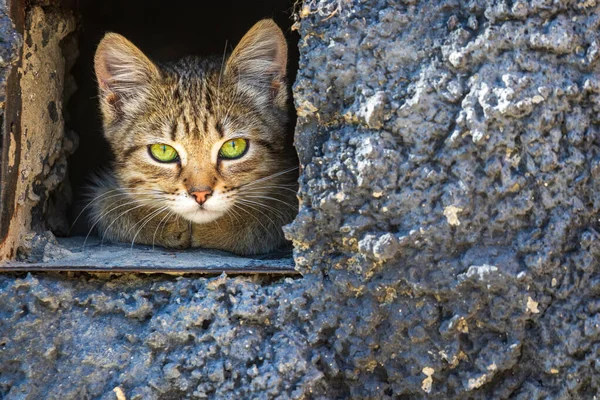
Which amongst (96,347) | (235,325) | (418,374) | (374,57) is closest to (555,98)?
(374,57)

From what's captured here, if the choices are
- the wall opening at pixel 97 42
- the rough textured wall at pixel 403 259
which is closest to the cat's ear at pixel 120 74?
the wall opening at pixel 97 42

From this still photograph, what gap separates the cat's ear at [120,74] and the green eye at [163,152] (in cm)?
25

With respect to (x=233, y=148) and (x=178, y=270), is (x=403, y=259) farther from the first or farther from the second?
(x=233, y=148)

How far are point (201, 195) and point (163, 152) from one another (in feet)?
1.06

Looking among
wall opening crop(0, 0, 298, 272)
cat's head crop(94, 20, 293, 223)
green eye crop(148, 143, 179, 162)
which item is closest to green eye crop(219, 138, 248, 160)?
cat's head crop(94, 20, 293, 223)

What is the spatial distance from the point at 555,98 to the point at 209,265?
46.3 inches

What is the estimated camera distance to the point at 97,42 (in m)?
4.00

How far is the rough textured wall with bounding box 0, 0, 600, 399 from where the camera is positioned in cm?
209

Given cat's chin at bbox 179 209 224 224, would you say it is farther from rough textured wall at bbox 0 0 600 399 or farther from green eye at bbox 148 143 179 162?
rough textured wall at bbox 0 0 600 399

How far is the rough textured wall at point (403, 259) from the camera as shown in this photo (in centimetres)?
209

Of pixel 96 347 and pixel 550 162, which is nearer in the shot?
pixel 550 162

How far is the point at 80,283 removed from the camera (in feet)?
7.92

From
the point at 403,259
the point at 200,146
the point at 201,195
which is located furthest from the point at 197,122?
the point at 403,259

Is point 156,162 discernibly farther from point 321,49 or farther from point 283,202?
point 321,49
